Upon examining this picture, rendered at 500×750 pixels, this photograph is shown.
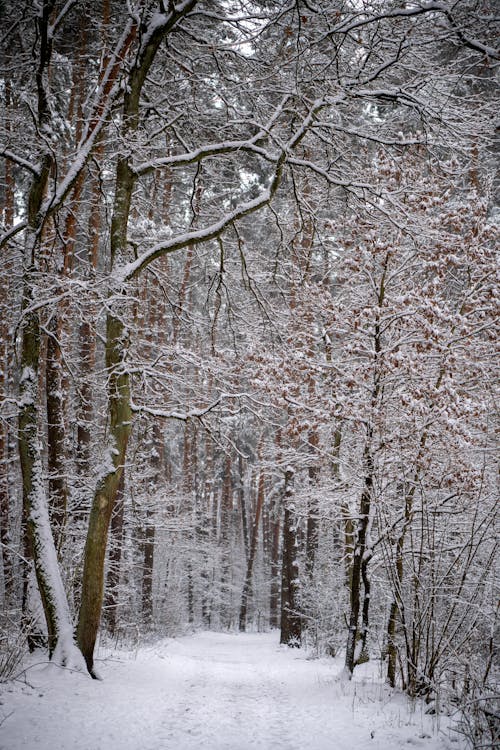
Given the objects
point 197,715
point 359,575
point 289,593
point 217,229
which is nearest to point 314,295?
point 217,229

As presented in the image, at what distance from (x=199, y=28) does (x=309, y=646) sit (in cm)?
1496

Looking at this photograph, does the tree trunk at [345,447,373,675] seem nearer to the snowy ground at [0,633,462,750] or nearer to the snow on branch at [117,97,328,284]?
the snowy ground at [0,633,462,750]

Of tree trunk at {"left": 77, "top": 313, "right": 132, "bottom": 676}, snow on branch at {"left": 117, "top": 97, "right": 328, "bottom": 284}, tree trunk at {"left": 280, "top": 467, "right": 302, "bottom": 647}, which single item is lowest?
tree trunk at {"left": 280, "top": 467, "right": 302, "bottom": 647}

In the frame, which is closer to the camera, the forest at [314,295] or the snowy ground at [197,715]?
the snowy ground at [197,715]

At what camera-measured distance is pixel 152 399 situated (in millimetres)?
7059

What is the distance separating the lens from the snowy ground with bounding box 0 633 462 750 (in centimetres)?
412

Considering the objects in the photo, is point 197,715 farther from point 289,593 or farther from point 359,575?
point 289,593

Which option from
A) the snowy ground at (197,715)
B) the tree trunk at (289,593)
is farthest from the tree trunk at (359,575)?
the tree trunk at (289,593)

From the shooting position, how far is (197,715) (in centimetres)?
522

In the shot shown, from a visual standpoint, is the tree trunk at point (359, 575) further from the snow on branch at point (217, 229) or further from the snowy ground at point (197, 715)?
the snow on branch at point (217, 229)

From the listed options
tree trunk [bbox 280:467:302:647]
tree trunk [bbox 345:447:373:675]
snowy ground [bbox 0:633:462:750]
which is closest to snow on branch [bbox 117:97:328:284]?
tree trunk [bbox 345:447:373:675]

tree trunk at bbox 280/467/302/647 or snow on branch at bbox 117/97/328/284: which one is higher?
snow on branch at bbox 117/97/328/284

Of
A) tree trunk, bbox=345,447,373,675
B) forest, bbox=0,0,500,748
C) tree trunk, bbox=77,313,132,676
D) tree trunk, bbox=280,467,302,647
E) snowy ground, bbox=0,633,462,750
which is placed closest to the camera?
snowy ground, bbox=0,633,462,750

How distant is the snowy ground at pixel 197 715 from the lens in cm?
412
